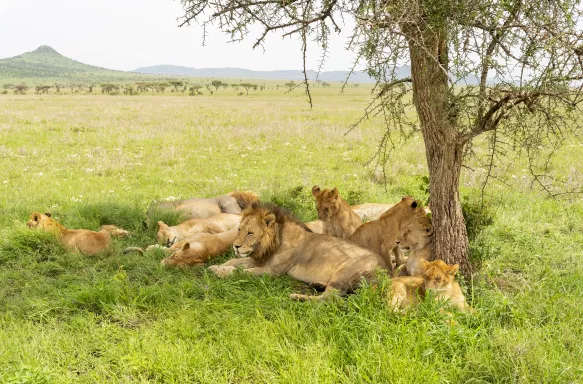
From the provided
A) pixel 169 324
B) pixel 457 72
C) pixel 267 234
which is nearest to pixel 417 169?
pixel 267 234

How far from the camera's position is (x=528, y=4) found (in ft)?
15.0

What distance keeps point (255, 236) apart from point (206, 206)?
10.2 feet

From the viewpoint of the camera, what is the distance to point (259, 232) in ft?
19.4

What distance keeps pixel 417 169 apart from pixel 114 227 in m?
8.85

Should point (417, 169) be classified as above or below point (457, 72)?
below

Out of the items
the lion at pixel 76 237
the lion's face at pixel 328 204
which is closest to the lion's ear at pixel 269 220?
the lion's face at pixel 328 204

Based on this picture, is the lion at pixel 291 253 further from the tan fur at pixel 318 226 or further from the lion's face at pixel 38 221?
the lion's face at pixel 38 221

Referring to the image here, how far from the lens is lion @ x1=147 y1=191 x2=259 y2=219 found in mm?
8352

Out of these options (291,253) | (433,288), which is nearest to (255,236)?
(291,253)

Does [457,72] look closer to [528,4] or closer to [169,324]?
[528,4]

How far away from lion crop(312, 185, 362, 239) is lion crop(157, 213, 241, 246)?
1.77 meters

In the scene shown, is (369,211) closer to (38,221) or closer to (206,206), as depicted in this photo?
(206,206)

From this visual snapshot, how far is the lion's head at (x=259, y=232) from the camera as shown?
230 inches

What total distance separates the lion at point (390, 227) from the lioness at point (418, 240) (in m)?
0.10
